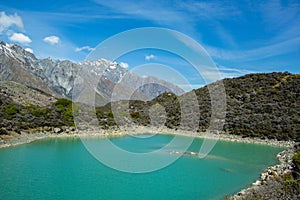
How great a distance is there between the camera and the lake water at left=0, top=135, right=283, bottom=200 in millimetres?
15305

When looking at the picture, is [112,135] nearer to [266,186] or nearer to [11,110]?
[11,110]

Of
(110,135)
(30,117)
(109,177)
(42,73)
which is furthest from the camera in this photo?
(42,73)

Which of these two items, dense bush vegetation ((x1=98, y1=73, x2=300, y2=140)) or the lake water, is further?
dense bush vegetation ((x1=98, y1=73, x2=300, y2=140))

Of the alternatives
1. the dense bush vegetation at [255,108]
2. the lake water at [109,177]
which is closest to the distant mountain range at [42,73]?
the dense bush vegetation at [255,108]

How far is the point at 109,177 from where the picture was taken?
18.2 meters

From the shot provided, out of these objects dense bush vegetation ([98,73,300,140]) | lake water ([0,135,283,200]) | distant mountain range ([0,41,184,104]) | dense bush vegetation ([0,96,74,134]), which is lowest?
lake water ([0,135,283,200])

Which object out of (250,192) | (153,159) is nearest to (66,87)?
(153,159)

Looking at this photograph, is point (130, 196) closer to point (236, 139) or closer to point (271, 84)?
point (236, 139)

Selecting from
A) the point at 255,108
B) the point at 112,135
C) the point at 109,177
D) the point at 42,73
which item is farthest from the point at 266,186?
the point at 42,73

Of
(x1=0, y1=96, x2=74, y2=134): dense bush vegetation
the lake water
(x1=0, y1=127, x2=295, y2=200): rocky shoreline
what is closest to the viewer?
the lake water

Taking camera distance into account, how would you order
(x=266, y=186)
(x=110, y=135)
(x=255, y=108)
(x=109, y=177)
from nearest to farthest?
(x=266, y=186) → (x=109, y=177) → (x=110, y=135) → (x=255, y=108)

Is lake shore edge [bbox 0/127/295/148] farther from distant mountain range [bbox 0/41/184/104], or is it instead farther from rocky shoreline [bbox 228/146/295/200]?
distant mountain range [bbox 0/41/184/104]

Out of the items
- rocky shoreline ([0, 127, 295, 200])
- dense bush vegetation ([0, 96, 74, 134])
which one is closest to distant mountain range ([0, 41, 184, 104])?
rocky shoreline ([0, 127, 295, 200])

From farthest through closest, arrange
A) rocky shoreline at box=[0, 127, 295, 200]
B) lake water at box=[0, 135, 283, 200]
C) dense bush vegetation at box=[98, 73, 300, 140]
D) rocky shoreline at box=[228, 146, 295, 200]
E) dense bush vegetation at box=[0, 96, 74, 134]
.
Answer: dense bush vegetation at box=[98, 73, 300, 140], dense bush vegetation at box=[0, 96, 74, 134], rocky shoreline at box=[0, 127, 295, 200], lake water at box=[0, 135, 283, 200], rocky shoreline at box=[228, 146, 295, 200]
